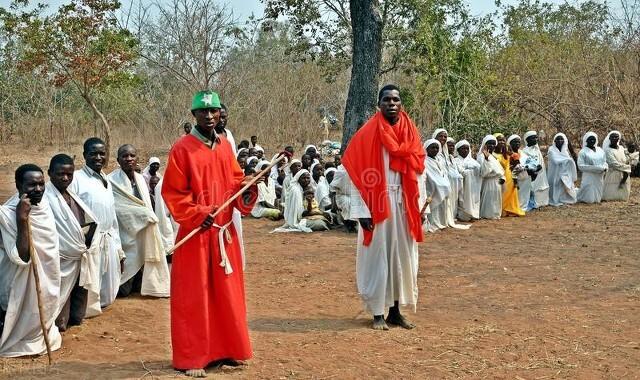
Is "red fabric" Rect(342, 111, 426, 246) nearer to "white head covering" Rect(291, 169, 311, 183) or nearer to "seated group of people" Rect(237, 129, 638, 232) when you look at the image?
"seated group of people" Rect(237, 129, 638, 232)

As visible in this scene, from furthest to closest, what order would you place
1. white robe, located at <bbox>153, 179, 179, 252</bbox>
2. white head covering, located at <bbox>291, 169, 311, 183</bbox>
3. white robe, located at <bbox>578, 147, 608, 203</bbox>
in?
white robe, located at <bbox>578, 147, 608, 203</bbox>, white head covering, located at <bbox>291, 169, 311, 183</bbox>, white robe, located at <bbox>153, 179, 179, 252</bbox>

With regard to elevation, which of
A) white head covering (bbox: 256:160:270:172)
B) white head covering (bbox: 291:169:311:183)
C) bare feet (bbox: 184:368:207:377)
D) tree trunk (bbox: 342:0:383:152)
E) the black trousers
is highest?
tree trunk (bbox: 342:0:383:152)

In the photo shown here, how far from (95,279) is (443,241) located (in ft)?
19.5

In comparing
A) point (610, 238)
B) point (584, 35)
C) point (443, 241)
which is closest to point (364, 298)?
point (443, 241)

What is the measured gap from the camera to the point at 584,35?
66.6 ft

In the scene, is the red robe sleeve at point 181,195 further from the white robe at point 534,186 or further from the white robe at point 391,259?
the white robe at point 534,186

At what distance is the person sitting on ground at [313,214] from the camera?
12328 mm

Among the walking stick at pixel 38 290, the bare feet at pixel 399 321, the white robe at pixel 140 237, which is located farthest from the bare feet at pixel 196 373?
the white robe at pixel 140 237

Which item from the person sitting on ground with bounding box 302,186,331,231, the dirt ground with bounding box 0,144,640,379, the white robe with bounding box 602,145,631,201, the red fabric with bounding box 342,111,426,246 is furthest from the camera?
the white robe with bounding box 602,145,631,201

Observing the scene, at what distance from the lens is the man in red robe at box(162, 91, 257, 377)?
5023 millimetres

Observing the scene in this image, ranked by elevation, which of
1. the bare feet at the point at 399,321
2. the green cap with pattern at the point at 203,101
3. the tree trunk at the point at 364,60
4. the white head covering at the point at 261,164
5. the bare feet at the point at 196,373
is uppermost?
the tree trunk at the point at 364,60

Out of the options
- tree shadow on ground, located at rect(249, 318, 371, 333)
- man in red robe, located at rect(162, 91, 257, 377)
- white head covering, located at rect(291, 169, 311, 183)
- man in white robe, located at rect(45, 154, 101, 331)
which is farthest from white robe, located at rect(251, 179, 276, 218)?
man in red robe, located at rect(162, 91, 257, 377)

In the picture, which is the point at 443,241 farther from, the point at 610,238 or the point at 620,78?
the point at 620,78

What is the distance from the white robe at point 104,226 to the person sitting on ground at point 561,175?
9.91 meters
